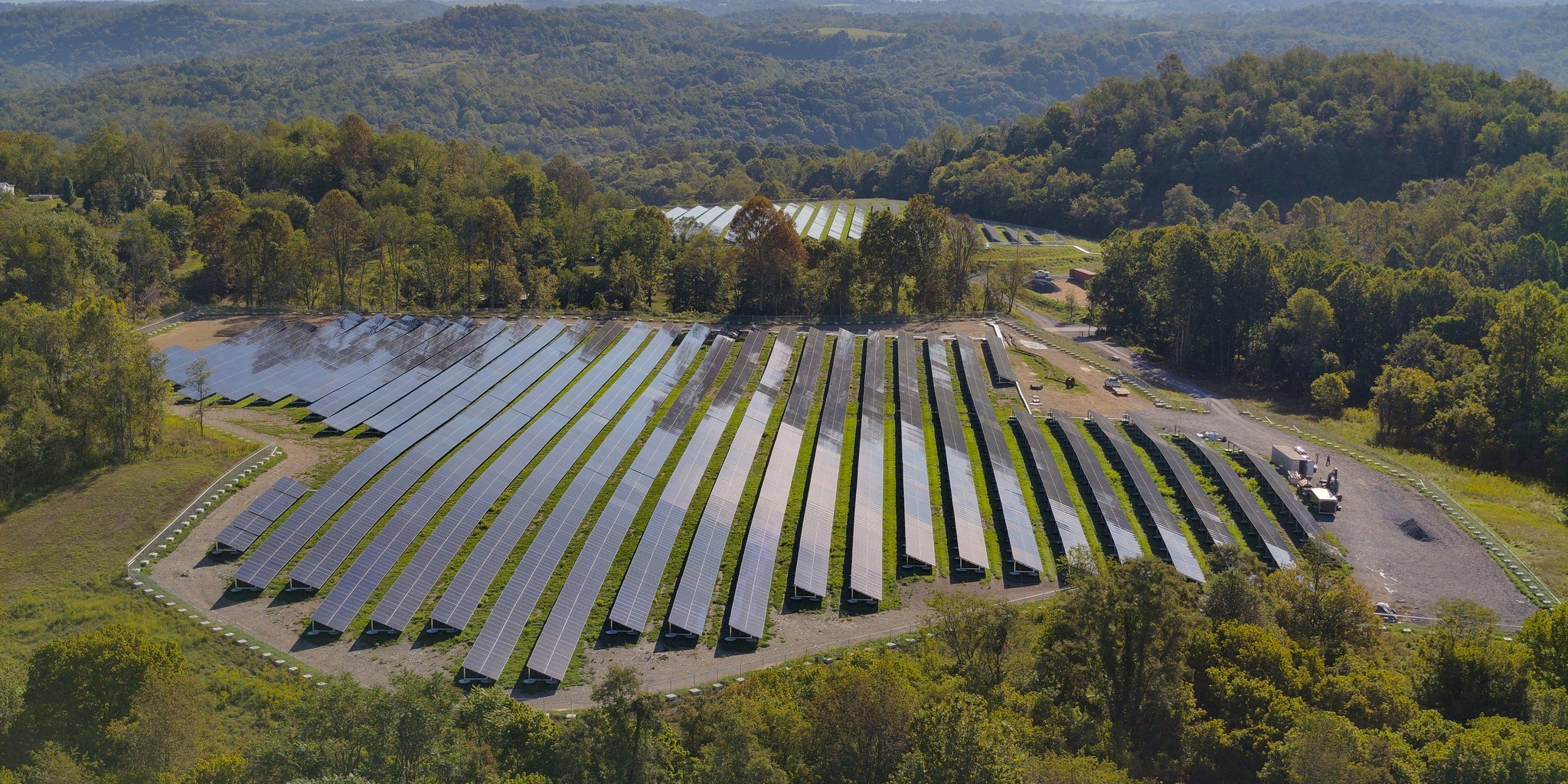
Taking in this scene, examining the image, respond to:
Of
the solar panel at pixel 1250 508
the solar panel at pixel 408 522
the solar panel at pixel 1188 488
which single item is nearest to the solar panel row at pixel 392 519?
the solar panel at pixel 408 522

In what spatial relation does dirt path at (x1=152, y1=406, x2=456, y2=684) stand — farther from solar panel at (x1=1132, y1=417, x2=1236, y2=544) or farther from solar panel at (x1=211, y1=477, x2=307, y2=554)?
solar panel at (x1=1132, y1=417, x2=1236, y2=544)

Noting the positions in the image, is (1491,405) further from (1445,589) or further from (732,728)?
(732,728)

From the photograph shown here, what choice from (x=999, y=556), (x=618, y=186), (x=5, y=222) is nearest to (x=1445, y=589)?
(x=999, y=556)

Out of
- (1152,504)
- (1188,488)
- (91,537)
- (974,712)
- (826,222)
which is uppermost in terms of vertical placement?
(826,222)

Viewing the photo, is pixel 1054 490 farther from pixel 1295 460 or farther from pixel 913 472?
pixel 1295 460

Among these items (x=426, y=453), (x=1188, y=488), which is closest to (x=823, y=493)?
(x=1188, y=488)
